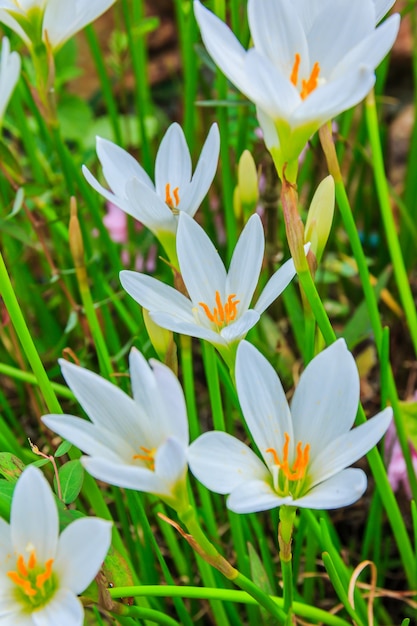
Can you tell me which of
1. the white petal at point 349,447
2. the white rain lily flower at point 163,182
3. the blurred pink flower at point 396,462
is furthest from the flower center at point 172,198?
the blurred pink flower at point 396,462

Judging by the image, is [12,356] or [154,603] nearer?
[154,603]

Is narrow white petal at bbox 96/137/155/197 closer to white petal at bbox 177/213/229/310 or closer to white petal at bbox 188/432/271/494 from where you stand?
white petal at bbox 177/213/229/310

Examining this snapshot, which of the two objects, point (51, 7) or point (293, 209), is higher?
point (51, 7)

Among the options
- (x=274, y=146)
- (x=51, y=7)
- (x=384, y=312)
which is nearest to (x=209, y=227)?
(x=384, y=312)

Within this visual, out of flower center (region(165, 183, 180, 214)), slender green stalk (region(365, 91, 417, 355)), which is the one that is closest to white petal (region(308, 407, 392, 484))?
flower center (region(165, 183, 180, 214))

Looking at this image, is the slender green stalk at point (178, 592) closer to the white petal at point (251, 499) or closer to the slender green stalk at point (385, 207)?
the white petal at point (251, 499)

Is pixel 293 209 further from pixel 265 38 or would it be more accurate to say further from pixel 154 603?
pixel 154 603
